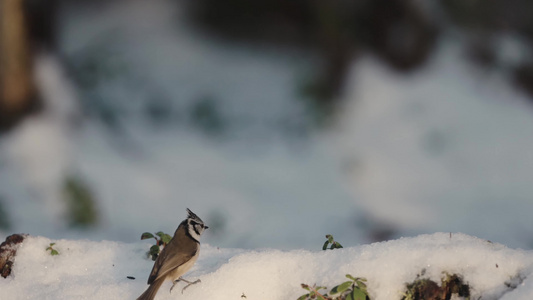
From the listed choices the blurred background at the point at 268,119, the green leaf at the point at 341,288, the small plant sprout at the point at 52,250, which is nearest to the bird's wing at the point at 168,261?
the green leaf at the point at 341,288

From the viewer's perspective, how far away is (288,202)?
6590mm

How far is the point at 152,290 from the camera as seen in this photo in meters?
2.53

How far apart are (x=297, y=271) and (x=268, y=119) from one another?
5.11 m

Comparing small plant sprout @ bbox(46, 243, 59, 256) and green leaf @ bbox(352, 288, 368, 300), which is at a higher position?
small plant sprout @ bbox(46, 243, 59, 256)

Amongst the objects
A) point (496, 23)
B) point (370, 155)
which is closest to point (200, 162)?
point (370, 155)

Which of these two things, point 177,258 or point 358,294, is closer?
point 358,294

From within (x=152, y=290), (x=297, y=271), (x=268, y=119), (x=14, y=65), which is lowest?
(x=152, y=290)

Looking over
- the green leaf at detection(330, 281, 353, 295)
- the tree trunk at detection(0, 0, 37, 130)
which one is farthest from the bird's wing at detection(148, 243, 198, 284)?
the tree trunk at detection(0, 0, 37, 130)

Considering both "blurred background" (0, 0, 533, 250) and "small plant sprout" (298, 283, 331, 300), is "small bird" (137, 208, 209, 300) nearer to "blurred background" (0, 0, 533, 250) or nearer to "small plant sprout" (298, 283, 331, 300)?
"small plant sprout" (298, 283, 331, 300)

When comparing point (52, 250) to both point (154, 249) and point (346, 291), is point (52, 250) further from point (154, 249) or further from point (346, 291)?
point (346, 291)

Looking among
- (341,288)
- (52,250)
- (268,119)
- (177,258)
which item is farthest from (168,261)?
(268,119)

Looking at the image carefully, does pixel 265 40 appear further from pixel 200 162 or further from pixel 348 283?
pixel 348 283

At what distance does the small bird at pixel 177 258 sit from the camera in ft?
8.32

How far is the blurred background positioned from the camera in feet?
20.7
